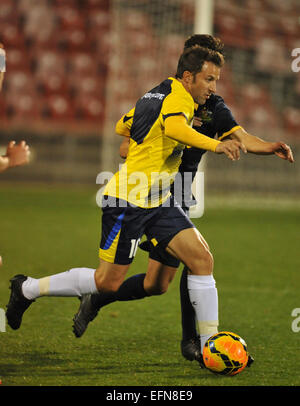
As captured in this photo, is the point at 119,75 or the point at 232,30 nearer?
the point at 119,75

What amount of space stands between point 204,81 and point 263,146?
485 mm

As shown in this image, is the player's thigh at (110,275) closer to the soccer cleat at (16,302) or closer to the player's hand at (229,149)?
the soccer cleat at (16,302)

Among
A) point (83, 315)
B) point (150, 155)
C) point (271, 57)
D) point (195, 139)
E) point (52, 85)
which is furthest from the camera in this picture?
point (52, 85)

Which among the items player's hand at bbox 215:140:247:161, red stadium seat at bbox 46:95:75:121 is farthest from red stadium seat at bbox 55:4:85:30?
player's hand at bbox 215:140:247:161

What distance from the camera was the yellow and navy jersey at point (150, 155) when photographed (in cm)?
379

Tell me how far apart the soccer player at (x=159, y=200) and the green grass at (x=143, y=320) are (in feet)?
1.26

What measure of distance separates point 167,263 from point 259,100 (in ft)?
39.0

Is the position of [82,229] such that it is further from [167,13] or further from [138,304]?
[167,13]

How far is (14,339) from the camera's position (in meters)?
4.41

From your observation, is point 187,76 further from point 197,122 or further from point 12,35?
point 12,35

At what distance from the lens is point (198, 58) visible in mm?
3785

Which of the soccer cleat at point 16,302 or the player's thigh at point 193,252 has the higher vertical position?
the player's thigh at point 193,252

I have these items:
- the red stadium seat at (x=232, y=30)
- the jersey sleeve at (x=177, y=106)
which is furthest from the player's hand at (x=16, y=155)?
the red stadium seat at (x=232, y=30)

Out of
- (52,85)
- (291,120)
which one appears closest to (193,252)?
(291,120)
